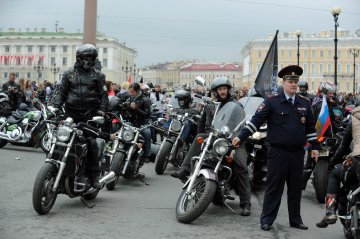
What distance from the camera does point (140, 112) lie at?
966cm

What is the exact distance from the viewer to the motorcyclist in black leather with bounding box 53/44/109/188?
7.21m

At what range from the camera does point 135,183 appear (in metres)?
9.60

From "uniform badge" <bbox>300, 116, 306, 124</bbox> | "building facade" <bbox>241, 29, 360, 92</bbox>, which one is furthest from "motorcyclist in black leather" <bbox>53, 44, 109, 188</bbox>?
"building facade" <bbox>241, 29, 360, 92</bbox>

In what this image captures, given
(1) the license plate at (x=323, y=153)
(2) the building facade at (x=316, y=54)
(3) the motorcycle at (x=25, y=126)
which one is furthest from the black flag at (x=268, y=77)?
(2) the building facade at (x=316, y=54)

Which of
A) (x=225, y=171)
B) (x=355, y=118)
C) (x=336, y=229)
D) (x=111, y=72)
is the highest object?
(x=111, y=72)

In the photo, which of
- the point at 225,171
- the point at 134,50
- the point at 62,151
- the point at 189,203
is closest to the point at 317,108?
the point at 225,171

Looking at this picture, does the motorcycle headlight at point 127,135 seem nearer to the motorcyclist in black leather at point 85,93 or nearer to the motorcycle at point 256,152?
the motorcyclist in black leather at point 85,93

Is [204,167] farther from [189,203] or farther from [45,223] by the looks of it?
[45,223]

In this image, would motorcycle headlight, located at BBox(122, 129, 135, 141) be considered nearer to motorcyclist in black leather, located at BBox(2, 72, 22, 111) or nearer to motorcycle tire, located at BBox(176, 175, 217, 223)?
motorcycle tire, located at BBox(176, 175, 217, 223)

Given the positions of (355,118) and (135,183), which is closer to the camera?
(355,118)

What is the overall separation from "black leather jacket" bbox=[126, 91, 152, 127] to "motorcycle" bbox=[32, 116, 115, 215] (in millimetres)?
2443

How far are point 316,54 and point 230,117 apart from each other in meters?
123

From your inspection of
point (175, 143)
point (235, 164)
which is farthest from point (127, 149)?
point (235, 164)

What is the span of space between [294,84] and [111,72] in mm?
137369
